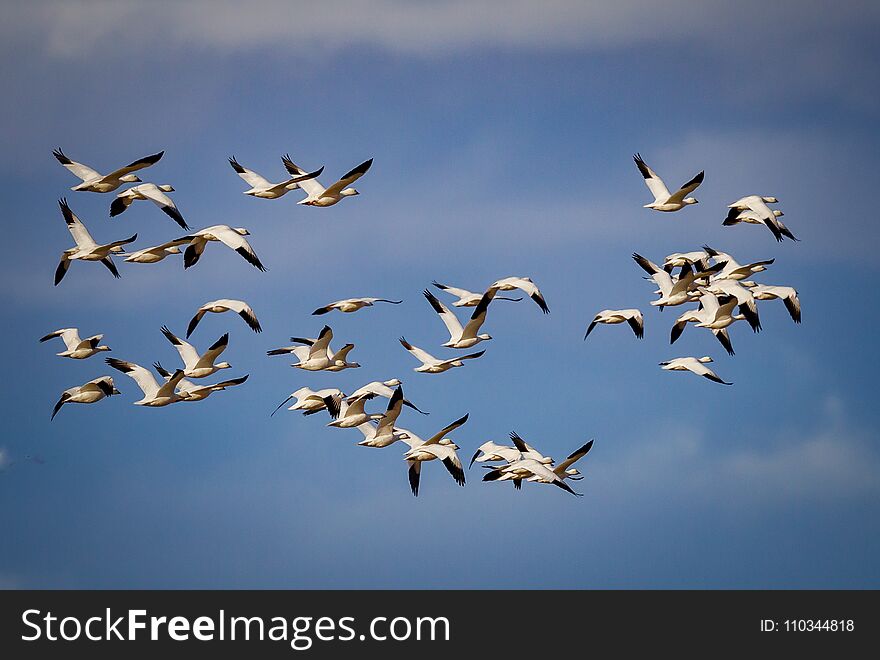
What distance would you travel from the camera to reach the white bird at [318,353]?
35.0m

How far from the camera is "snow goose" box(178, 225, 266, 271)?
3136 cm

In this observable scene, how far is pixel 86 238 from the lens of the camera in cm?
3428

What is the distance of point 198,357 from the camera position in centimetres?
3494

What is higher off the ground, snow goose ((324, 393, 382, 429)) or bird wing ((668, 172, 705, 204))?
bird wing ((668, 172, 705, 204))

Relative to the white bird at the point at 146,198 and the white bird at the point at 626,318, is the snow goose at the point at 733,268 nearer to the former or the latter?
the white bird at the point at 626,318

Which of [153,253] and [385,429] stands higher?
[153,253]

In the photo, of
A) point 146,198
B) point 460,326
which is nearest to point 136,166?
point 146,198

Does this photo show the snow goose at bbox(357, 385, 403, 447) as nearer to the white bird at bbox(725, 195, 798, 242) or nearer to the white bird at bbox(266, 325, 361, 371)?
the white bird at bbox(266, 325, 361, 371)

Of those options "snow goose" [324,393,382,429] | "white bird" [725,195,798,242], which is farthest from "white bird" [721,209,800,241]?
"snow goose" [324,393,382,429]

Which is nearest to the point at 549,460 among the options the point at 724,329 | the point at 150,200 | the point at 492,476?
the point at 492,476

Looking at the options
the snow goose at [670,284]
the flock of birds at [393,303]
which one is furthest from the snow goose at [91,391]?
the snow goose at [670,284]

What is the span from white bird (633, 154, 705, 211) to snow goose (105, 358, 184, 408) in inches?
403

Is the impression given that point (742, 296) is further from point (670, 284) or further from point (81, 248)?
point (81, 248)

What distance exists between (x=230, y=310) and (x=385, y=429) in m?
4.18
